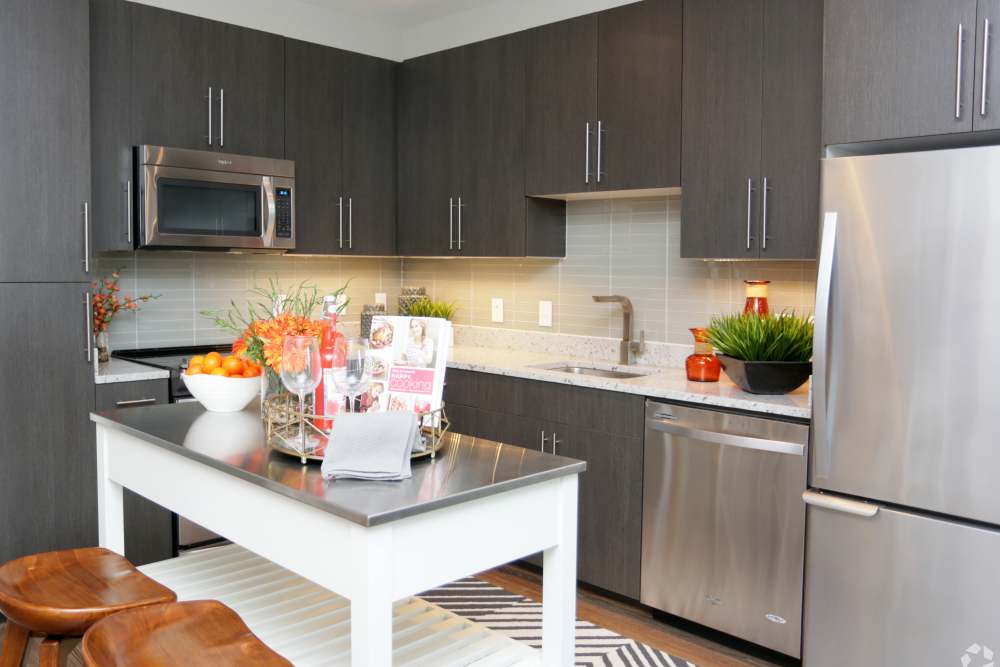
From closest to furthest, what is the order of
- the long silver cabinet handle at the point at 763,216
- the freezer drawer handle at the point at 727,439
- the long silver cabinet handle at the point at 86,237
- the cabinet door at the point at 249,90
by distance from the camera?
the freezer drawer handle at the point at 727,439 → the long silver cabinet handle at the point at 763,216 → the long silver cabinet handle at the point at 86,237 → the cabinet door at the point at 249,90

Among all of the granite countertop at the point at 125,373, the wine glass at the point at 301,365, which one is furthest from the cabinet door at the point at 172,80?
the wine glass at the point at 301,365

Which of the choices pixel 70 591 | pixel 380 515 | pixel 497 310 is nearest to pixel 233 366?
pixel 70 591

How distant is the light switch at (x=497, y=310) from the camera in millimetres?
4523

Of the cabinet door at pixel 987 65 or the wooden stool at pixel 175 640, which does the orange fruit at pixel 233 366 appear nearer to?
the wooden stool at pixel 175 640

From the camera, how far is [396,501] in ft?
4.99

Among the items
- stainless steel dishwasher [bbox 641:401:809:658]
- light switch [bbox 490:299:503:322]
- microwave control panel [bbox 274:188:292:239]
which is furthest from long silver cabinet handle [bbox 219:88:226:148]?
stainless steel dishwasher [bbox 641:401:809:658]

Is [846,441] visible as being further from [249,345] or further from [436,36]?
[436,36]

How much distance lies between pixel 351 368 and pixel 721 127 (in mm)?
1907

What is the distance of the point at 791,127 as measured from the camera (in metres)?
2.96

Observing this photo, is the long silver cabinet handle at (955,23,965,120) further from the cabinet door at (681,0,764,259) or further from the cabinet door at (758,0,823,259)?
the cabinet door at (681,0,764,259)

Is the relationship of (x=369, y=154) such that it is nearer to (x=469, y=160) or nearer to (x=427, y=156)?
(x=427, y=156)

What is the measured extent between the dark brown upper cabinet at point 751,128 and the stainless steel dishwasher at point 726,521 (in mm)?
669

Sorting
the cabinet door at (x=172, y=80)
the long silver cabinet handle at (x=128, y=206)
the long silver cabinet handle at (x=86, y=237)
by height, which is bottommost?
the long silver cabinet handle at (x=86, y=237)

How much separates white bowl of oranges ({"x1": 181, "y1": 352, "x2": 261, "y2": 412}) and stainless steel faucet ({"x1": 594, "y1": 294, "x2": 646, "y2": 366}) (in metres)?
1.81
